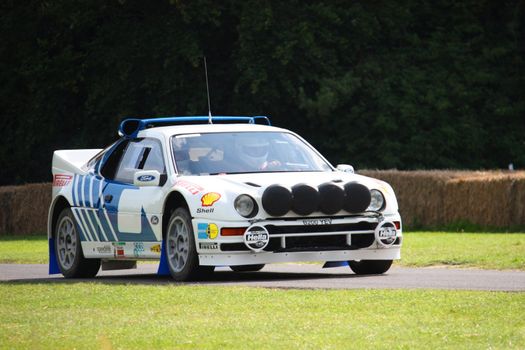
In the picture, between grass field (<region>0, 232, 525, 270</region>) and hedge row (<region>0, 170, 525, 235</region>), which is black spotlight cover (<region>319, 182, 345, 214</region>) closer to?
grass field (<region>0, 232, 525, 270</region>)

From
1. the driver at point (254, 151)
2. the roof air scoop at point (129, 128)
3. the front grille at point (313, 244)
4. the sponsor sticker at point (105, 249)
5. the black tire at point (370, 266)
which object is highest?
the roof air scoop at point (129, 128)

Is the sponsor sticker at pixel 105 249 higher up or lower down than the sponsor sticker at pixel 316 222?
lower down

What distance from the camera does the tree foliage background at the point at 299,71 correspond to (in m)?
38.6

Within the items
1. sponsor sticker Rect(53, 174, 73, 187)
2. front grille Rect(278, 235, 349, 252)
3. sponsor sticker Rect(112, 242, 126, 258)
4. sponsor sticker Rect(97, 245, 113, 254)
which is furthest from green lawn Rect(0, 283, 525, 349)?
sponsor sticker Rect(53, 174, 73, 187)

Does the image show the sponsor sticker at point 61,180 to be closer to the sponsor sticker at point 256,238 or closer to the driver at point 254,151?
the driver at point 254,151

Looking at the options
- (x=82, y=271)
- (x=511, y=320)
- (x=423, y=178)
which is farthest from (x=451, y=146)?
(x=511, y=320)

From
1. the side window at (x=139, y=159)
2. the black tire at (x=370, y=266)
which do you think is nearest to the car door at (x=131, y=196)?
the side window at (x=139, y=159)

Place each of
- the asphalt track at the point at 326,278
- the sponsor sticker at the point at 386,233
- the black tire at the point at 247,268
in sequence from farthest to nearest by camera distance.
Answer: the black tire at the point at 247,268 → the sponsor sticker at the point at 386,233 → the asphalt track at the point at 326,278

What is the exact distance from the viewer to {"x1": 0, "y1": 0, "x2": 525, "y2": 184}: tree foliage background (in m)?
38.6

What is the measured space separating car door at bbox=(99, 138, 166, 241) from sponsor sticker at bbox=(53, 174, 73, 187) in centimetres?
74

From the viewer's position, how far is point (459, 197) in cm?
2989

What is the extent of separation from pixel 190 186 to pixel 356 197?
1.66 meters

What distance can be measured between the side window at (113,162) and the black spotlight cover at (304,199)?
123 inches

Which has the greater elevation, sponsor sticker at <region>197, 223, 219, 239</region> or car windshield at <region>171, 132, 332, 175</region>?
car windshield at <region>171, 132, 332, 175</region>
